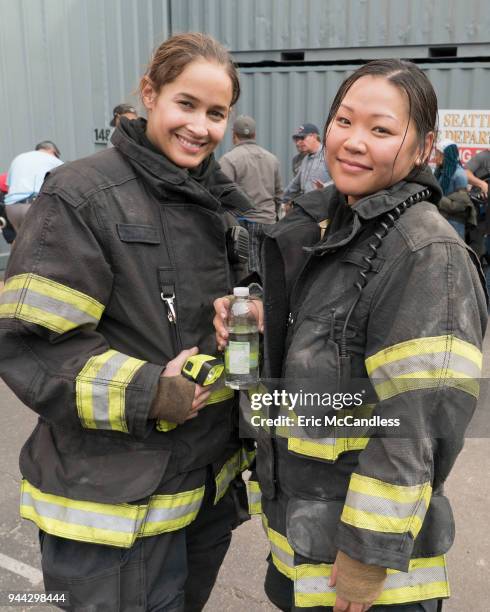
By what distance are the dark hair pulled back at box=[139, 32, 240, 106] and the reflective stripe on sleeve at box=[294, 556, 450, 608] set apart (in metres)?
1.30

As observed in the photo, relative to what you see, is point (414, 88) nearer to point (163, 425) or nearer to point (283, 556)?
point (163, 425)

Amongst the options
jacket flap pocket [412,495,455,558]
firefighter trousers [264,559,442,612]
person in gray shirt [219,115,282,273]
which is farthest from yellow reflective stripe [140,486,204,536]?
person in gray shirt [219,115,282,273]

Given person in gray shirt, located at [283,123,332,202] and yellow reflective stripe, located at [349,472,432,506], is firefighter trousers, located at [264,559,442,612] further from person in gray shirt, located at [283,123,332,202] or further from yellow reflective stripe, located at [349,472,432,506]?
person in gray shirt, located at [283,123,332,202]

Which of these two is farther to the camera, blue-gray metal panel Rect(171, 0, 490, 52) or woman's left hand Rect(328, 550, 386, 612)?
blue-gray metal panel Rect(171, 0, 490, 52)

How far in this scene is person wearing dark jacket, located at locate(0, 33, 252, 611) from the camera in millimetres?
1467

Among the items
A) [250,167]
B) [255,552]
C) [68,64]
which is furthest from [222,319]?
[68,64]

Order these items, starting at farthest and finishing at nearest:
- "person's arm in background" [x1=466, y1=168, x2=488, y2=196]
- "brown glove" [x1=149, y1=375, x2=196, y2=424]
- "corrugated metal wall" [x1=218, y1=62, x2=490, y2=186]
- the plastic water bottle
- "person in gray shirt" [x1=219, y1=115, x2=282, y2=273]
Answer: "corrugated metal wall" [x1=218, y1=62, x2=490, y2=186]
"person in gray shirt" [x1=219, y1=115, x2=282, y2=273]
"person's arm in background" [x1=466, y1=168, x2=488, y2=196]
the plastic water bottle
"brown glove" [x1=149, y1=375, x2=196, y2=424]

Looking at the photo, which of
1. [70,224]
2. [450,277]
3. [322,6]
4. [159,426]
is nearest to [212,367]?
[159,426]

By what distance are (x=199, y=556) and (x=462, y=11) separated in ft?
23.6

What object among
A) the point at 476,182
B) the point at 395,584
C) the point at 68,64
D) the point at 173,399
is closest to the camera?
the point at 395,584

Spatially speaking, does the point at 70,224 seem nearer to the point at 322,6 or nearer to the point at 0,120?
the point at 0,120

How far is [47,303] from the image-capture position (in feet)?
4.72

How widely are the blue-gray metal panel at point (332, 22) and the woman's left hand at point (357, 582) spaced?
23.7 ft

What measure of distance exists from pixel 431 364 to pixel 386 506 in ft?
1.02
